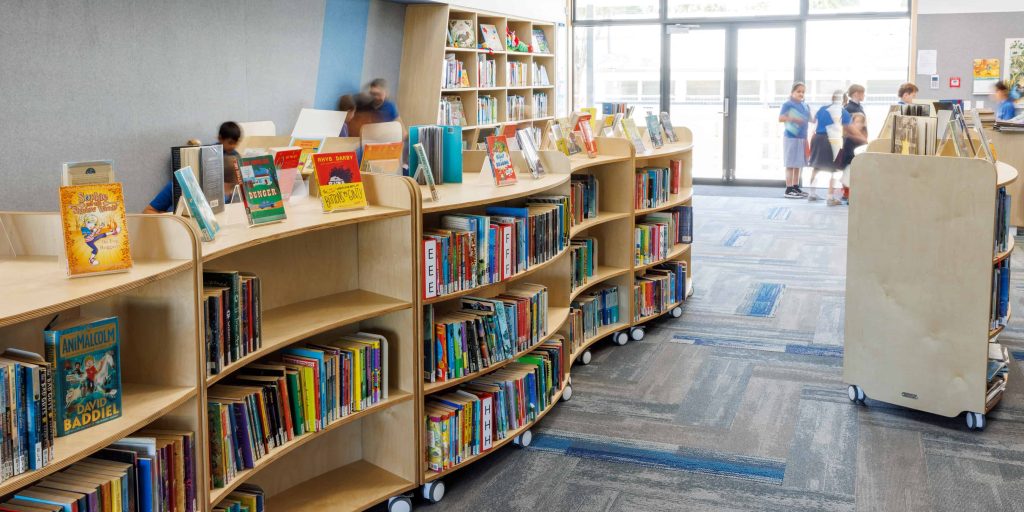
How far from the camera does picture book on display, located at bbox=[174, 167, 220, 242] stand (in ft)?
8.93

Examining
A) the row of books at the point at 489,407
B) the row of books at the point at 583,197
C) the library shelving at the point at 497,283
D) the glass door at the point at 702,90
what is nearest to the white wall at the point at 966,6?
A: the glass door at the point at 702,90

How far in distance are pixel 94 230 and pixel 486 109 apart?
848cm

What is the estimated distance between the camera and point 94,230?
2.35m

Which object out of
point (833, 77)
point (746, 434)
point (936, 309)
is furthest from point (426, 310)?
point (833, 77)

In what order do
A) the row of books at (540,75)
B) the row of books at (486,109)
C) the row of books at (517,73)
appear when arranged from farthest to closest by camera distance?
the row of books at (540,75)
the row of books at (517,73)
the row of books at (486,109)

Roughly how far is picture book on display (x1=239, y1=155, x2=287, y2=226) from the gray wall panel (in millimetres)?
3104

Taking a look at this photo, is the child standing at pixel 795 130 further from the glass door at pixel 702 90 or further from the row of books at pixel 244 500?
the row of books at pixel 244 500

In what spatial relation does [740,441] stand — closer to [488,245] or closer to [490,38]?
[488,245]

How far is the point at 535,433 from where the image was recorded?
14.4 feet

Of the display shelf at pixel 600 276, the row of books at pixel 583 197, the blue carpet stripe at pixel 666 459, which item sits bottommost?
the blue carpet stripe at pixel 666 459

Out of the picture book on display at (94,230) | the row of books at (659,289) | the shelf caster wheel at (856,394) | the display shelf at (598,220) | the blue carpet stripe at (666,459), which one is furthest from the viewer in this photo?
the row of books at (659,289)

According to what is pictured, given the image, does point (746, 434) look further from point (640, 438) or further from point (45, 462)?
point (45, 462)

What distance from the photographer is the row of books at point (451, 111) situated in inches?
377

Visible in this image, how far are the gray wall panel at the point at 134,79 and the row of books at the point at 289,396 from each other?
321 cm
